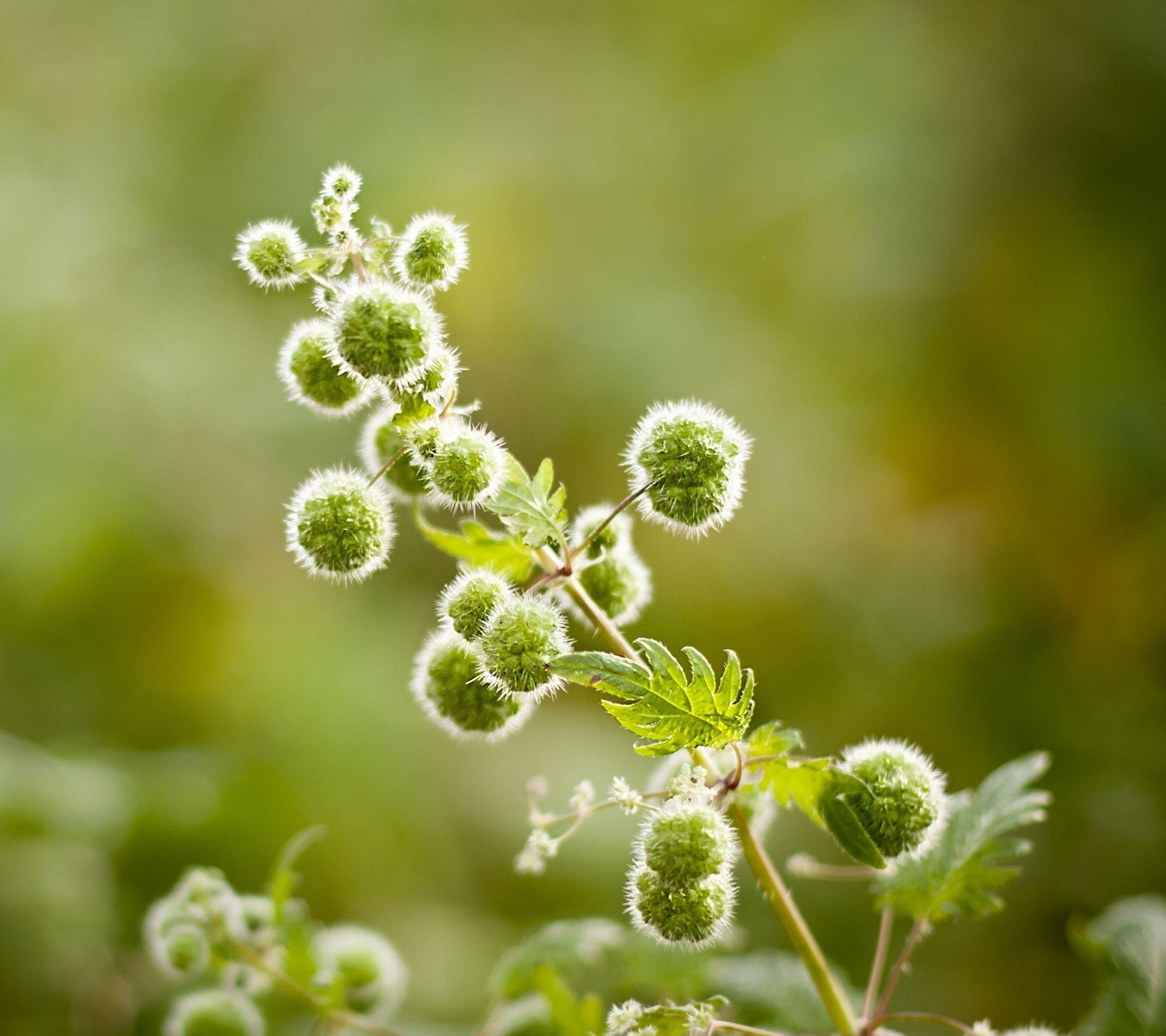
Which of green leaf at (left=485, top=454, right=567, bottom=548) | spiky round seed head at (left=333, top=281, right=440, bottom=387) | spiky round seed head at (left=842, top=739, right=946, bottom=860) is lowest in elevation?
spiky round seed head at (left=842, top=739, right=946, bottom=860)

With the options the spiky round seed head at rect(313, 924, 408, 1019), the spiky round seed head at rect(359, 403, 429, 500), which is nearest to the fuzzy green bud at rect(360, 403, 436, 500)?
the spiky round seed head at rect(359, 403, 429, 500)

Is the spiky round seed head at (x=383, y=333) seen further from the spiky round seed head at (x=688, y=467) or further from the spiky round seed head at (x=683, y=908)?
the spiky round seed head at (x=683, y=908)

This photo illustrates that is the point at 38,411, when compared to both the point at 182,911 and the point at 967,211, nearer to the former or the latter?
the point at 182,911

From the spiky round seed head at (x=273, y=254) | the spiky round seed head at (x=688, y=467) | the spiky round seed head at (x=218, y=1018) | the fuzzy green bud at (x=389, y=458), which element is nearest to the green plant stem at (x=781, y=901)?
the spiky round seed head at (x=688, y=467)

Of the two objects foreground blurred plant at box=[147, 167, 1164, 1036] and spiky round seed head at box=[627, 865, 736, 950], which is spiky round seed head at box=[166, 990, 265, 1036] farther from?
spiky round seed head at box=[627, 865, 736, 950]

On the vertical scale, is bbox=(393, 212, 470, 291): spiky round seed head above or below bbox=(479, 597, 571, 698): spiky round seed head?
above

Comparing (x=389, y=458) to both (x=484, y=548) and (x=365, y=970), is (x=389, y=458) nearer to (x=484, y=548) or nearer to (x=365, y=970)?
(x=484, y=548)

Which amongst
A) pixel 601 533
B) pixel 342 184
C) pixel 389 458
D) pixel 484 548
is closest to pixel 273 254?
pixel 342 184
